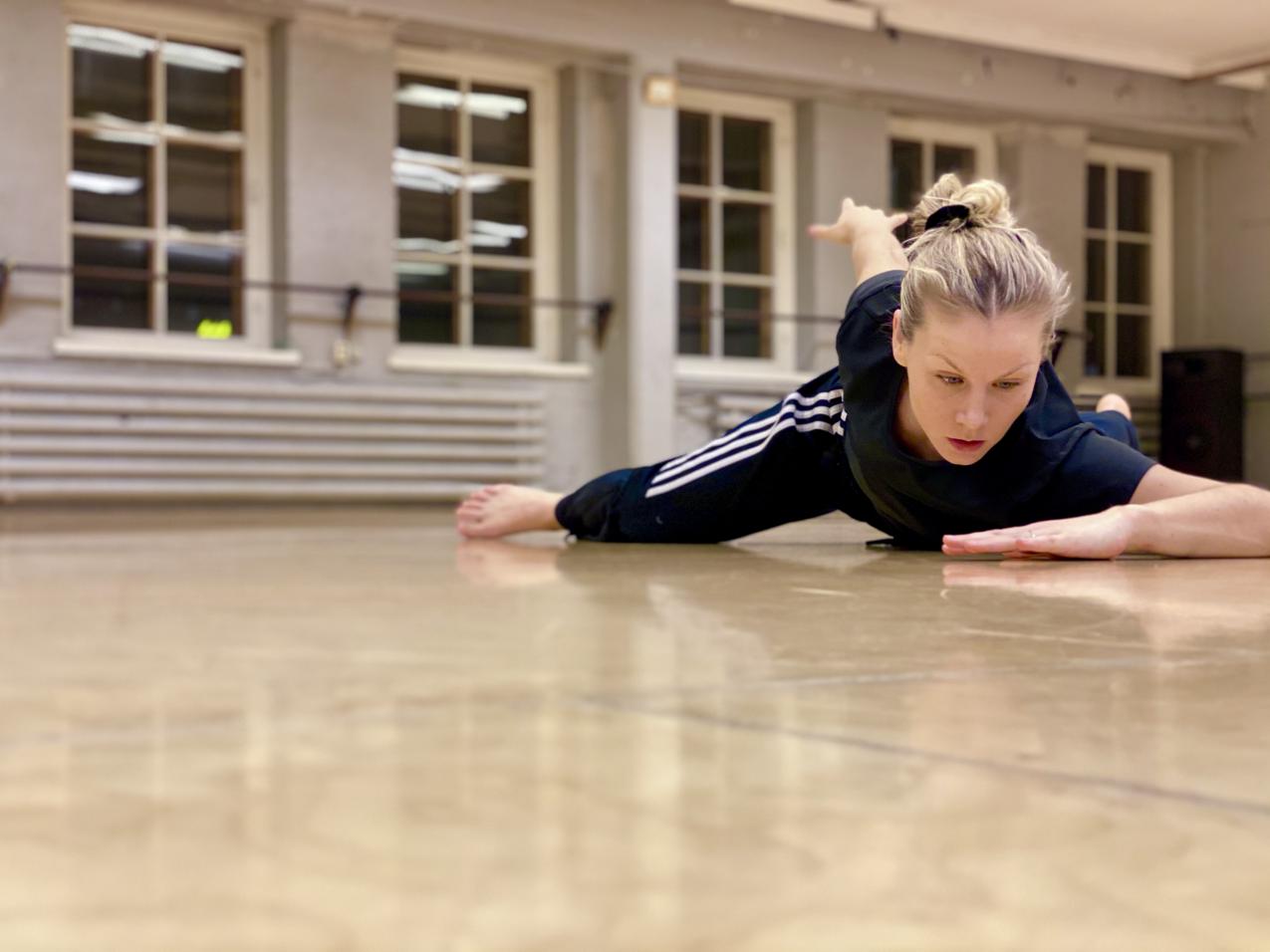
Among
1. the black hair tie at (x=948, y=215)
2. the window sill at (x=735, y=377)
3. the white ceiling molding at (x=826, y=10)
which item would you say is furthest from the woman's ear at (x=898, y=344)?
the window sill at (x=735, y=377)

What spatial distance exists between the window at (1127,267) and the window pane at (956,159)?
36.1 inches

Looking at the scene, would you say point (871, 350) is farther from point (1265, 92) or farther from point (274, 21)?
point (1265, 92)

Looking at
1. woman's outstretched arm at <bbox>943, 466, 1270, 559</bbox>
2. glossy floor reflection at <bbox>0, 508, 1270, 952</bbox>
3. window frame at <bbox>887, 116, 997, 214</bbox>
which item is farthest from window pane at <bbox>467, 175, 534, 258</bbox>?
glossy floor reflection at <bbox>0, 508, 1270, 952</bbox>

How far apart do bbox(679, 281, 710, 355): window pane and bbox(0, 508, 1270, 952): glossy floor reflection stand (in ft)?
21.6

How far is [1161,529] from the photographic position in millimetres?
1732

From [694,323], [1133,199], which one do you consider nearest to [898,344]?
[694,323]

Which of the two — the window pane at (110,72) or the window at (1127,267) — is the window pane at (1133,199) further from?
the window pane at (110,72)

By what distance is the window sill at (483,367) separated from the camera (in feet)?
21.6

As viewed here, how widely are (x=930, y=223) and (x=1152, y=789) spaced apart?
1380mm

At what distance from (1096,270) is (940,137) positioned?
145 cm

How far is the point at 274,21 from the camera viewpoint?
20.7ft

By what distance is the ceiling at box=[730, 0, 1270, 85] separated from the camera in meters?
6.82

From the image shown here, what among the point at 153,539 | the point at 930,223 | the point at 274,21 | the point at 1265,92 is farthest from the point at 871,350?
the point at 1265,92

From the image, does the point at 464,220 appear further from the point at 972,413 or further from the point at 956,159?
the point at 972,413
